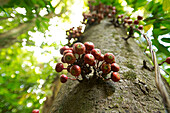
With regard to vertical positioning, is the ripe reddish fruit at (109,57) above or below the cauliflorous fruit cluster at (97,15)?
below

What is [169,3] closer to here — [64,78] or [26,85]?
[64,78]

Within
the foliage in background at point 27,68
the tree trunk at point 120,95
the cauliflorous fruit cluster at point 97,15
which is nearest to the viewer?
the tree trunk at point 120,95

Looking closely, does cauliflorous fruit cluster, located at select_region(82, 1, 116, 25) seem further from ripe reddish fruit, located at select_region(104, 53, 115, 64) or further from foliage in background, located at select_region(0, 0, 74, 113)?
ripe reddish fruit, located at select_region(104, 53, 115, 64)

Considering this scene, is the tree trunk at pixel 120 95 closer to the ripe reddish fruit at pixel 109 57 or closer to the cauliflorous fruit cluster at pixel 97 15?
the ripe reddish fruit at pixel 109 57

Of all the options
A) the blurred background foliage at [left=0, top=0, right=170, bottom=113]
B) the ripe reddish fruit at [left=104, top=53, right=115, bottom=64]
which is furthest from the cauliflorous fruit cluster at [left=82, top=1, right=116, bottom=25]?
the ripe reddish fruit at [left=104, top=53, right=115, bottom=64]

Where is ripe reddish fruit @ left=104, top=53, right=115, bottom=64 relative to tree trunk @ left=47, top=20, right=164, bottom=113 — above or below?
above

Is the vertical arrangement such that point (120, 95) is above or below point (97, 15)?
below

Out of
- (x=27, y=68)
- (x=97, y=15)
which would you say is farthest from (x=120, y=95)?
(x=27, y=68)

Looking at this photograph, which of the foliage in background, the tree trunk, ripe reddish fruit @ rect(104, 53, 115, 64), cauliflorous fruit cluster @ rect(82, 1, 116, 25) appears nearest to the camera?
the tree trunk

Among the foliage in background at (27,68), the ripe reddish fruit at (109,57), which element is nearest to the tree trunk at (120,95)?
the ripe reddish fruit at (109,57)

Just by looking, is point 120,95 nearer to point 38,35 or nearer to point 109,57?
point 109,57

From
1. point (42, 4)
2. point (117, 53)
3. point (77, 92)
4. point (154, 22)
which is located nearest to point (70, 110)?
point (77, 92)
